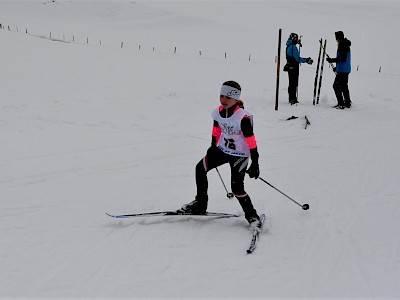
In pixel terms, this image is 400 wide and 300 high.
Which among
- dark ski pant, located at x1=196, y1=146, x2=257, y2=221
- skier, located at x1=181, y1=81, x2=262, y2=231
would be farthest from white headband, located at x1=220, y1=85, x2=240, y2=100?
dark ski pant, located at x1=196, y1=146, x2=257, y2=221

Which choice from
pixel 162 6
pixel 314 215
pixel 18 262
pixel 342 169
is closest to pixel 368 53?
pixel 342 169

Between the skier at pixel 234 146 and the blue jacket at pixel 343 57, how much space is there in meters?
7.66

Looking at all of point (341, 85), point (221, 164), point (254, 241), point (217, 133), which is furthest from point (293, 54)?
point (254, 241)

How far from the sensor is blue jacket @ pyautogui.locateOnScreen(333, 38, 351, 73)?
37.1 ft

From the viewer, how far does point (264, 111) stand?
37.2 ft

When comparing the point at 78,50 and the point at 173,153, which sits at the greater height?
the point at 78,50

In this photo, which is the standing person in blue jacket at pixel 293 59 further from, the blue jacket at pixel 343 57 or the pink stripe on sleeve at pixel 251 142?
the pink stripe on sleeve at pixel 251 142

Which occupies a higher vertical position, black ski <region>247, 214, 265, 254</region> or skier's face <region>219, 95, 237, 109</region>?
skier's face <region>219, 95, 237, 109</region>

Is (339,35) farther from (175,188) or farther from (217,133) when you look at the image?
(217,133)

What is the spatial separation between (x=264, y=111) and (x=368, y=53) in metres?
19.0

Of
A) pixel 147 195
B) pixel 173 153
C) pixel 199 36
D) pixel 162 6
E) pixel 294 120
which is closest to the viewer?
pixel 147 195

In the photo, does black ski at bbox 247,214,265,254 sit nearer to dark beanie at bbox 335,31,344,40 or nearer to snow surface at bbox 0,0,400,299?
snow surface at bbox 0,0,400,299

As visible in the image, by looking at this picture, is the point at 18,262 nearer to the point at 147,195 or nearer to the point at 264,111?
the point at 147,195

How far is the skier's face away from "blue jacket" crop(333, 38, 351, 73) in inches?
308
